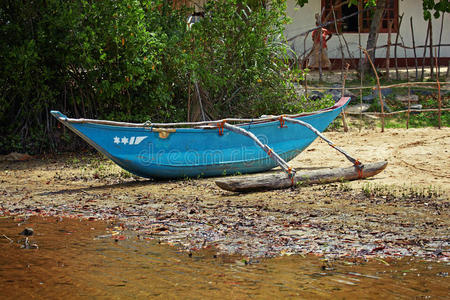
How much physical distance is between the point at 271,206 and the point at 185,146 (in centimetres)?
208

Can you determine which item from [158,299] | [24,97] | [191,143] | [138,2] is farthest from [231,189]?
[24,97]

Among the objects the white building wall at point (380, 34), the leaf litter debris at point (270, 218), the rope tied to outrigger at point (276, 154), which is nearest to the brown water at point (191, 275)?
the leaf litter debris at point (270, 218)

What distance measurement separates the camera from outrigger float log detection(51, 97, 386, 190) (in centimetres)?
716

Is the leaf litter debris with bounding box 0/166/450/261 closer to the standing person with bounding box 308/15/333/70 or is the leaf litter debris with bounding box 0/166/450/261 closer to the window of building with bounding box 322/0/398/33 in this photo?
the standing person with bounding box 308/15/333/70

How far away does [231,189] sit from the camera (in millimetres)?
6566

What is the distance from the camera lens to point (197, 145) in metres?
7.86

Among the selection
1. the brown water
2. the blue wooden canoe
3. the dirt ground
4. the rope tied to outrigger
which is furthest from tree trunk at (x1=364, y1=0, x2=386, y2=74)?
the brown water

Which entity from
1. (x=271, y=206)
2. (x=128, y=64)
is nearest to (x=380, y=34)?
(x=128, y=64)

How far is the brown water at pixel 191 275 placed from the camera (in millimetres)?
3623

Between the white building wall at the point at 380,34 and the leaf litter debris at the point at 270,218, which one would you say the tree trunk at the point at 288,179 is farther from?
the white building wall at the point at 380,34

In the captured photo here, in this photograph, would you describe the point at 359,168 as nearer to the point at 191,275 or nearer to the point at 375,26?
the point at 191,275

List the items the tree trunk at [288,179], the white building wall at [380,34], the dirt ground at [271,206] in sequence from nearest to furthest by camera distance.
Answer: the dirt ground at [271,206] < the tree trunk at [288,179] < the white building wall at [380,34]

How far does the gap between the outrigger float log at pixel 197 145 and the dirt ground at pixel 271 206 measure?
24cm

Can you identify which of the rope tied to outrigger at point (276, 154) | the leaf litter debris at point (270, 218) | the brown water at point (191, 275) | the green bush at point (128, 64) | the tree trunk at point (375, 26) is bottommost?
the brown water at point (191, 275)
